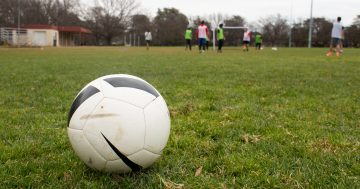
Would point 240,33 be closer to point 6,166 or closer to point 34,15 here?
point 34,15

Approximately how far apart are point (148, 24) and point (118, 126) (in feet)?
278

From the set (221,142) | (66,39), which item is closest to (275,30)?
(66,39)

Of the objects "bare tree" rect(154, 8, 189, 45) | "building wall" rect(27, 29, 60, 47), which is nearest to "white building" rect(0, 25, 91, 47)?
"building wall" rect(27, 29, 60, 47)

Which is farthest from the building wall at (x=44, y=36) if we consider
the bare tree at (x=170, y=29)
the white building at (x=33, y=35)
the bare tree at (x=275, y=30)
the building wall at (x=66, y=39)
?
the bare tree at (x=275, y=30)

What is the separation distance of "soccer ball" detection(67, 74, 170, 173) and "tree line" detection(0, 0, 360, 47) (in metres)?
71.5

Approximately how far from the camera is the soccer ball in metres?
2.57

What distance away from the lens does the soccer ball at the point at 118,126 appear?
257cm

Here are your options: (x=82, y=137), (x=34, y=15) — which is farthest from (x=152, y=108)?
(x=34, y=15)

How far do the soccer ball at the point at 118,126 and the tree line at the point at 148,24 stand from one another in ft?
235

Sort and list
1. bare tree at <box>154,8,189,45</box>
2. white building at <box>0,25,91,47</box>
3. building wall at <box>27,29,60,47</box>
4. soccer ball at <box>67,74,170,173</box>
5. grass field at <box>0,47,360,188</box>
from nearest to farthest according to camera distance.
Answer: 1. soccer ball at <box>67,74,170,173</box>
2. grass field at <box>0,47,360,188</box>
3. white building at <box>0,25,91,47</box>
4. building wall at <box>27,29,60,47</box>
5. bare tree at <box>154,8,189,45</box>

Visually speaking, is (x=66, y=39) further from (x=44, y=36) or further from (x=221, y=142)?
(x=221, y=142)

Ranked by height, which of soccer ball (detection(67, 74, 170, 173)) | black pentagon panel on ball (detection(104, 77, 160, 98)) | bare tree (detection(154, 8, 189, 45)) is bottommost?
soccer ball (detection(67, 74, 170, 173))

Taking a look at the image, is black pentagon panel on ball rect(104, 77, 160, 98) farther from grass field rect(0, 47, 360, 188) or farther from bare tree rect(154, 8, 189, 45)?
bare tree rect(154, 8, 189, 45)

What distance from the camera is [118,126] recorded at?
8.36ft
